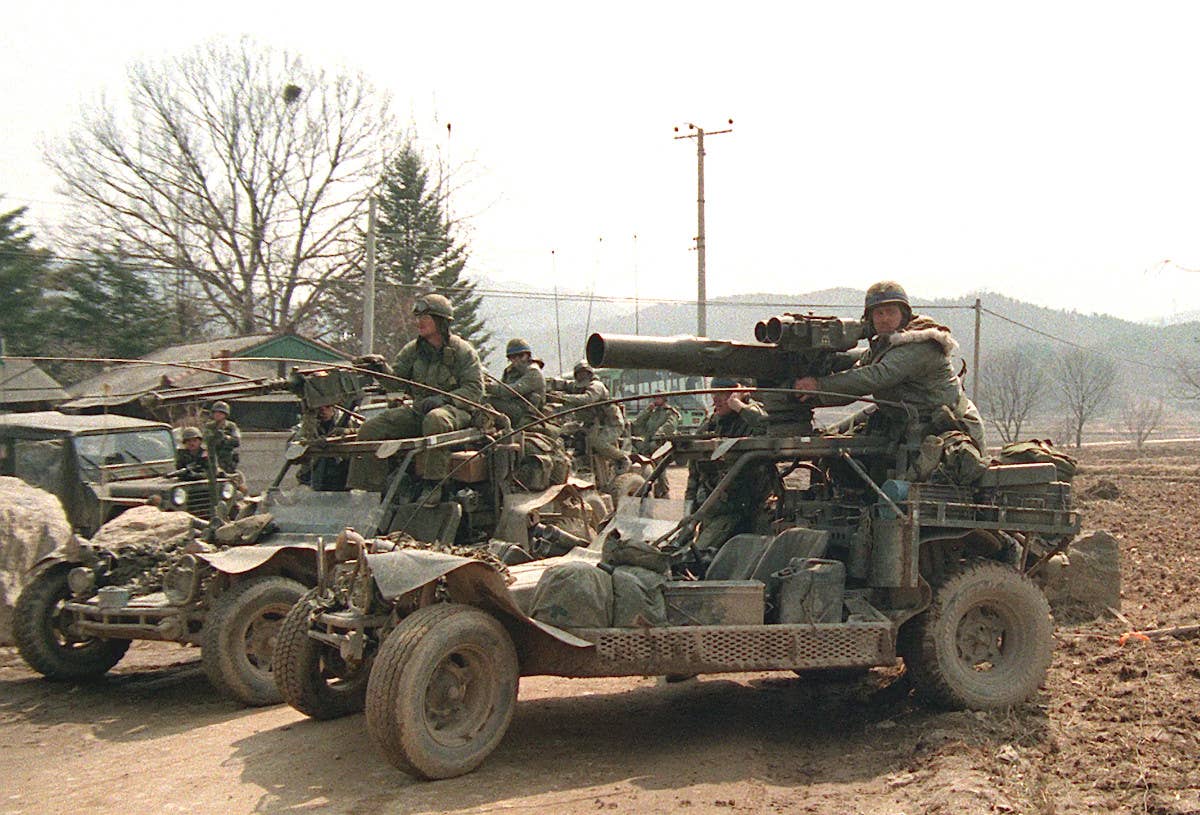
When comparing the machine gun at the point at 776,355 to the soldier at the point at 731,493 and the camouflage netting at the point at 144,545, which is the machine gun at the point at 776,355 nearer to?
the soldier at the point at 731,493

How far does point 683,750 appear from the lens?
24.1ft

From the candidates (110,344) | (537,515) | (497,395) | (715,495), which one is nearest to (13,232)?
(110,344)

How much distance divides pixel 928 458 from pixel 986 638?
125 cm

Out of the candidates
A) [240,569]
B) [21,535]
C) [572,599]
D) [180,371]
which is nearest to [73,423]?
[21,535]

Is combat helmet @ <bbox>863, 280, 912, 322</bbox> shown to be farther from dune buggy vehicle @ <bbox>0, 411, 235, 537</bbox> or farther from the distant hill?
the distant hill

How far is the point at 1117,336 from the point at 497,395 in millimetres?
152775

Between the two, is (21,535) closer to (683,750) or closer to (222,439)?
(222,439)

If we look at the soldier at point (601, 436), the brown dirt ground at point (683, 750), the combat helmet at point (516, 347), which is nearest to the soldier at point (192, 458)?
the combat helmet at point (516, 347)

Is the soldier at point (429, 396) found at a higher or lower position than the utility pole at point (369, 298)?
lower

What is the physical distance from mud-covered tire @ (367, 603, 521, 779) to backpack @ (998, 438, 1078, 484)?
13.1ft

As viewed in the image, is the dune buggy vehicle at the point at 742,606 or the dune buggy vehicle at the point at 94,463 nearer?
the dune buggy vehicle at the point at 742,606

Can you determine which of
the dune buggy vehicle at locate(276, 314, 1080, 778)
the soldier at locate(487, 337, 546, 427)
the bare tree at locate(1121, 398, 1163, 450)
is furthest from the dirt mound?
the bare tree at locate(1121, 398, 1163, 450)

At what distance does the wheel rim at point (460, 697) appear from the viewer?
6.56 metres

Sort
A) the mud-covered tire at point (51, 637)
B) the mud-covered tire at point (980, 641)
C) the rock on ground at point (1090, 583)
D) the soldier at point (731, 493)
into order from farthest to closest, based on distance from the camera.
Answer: the rock on ground at point (1090, 583) → the mud-covered tire at point (51, 637) → the soldier at point (731, 493) → the mud-covered tire at point (980, 641)
